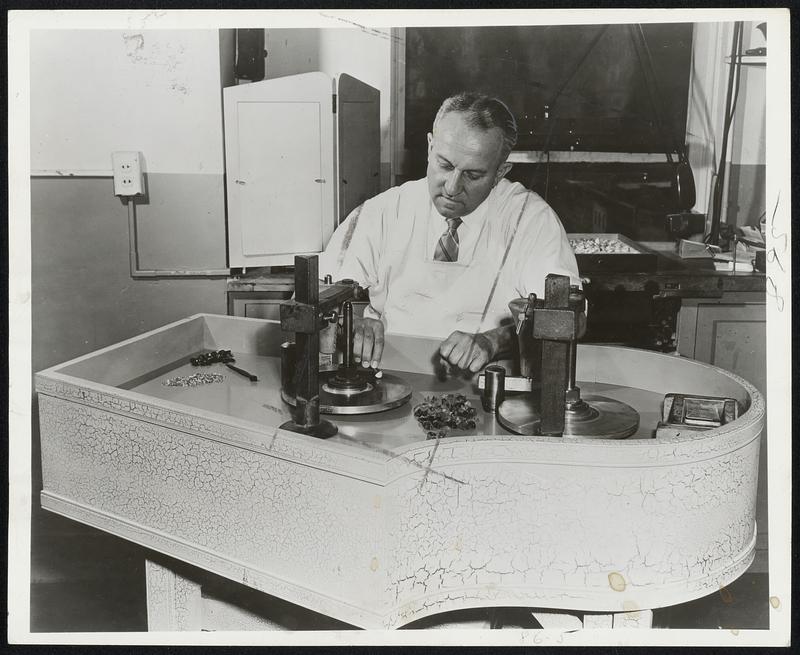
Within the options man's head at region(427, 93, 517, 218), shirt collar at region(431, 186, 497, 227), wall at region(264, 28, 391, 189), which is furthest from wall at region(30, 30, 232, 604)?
shirt collar at region(431, 186, 497, 227)

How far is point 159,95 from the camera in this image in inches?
95.0

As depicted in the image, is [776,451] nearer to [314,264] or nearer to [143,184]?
[314,264]

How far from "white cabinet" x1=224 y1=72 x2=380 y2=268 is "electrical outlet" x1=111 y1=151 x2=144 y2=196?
0.27 meters

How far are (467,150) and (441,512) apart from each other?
1.10m

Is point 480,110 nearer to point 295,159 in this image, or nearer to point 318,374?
point 295,159

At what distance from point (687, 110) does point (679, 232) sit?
0.36 m

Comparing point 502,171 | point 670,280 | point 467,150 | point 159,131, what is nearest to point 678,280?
point 670,280

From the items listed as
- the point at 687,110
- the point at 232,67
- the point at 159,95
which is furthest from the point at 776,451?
the point at 159,95

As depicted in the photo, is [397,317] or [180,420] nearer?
[180,420]

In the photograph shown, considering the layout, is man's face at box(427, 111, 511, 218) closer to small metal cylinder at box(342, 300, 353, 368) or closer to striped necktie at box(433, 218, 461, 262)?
striped necktie at box(433, 218, 461, 262)

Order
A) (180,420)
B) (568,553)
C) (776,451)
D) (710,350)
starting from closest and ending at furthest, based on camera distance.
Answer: (568,553)
(180,420)
(776,451)
(710,350)

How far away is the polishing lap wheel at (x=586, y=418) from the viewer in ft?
4.88

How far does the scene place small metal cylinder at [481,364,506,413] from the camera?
5.42 ft

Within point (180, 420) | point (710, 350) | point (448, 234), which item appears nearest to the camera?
point (180, 420)
